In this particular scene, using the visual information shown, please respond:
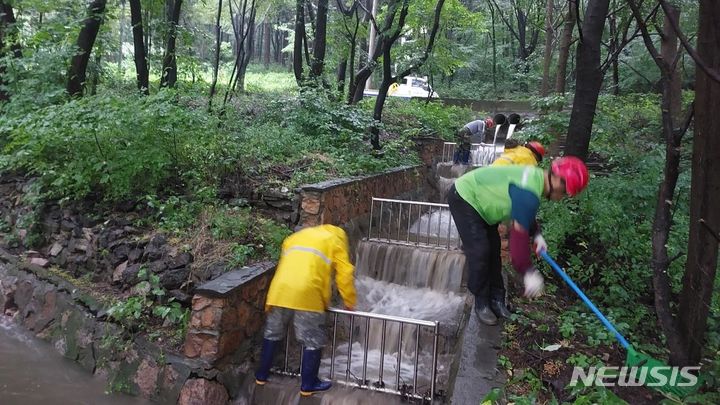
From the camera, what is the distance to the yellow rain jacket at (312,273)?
4.32m

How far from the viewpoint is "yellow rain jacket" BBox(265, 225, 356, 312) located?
14.2 ft

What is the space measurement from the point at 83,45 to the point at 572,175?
31.3 feet

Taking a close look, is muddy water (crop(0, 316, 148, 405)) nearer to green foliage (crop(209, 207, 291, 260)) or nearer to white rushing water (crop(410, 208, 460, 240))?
green foliage (crop(209, 207, 291, 260))

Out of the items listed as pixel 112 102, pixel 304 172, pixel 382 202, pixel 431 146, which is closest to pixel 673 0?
pixel 431 146

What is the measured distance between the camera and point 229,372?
15.6ft

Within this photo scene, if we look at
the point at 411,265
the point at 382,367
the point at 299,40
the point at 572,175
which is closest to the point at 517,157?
the point at 411,265

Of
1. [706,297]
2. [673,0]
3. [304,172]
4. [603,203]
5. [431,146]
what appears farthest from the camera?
[431,146]

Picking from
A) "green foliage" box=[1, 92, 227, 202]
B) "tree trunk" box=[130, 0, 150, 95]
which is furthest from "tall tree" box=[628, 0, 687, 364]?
"tree trunk" box=[130, 0, 150, 95]

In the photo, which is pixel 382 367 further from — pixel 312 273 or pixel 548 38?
pixel 548 38

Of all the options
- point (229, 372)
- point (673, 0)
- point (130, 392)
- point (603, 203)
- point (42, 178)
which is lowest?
point (130, 392)

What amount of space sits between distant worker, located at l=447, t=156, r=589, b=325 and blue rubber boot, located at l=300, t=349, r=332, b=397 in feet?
5.13

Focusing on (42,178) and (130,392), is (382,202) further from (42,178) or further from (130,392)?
(42,178)

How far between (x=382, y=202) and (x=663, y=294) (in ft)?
15.6

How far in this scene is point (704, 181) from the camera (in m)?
3.14
